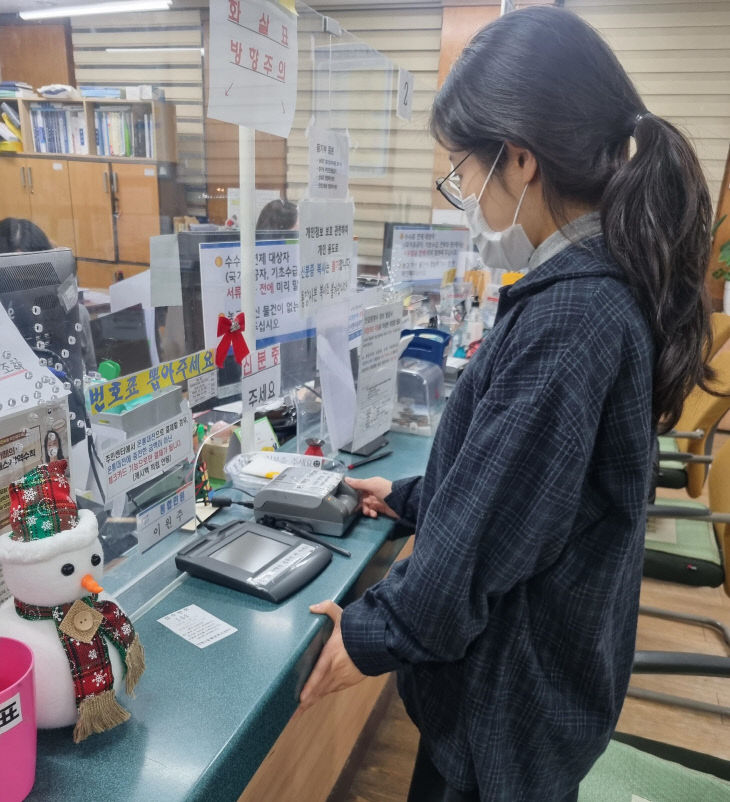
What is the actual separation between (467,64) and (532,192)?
0.18 m

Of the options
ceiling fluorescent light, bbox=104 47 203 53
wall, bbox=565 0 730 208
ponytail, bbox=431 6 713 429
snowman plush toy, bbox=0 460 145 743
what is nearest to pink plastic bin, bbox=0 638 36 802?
snowman plush toy, bbox=0 460 145 743

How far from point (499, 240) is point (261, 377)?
0.61 metres

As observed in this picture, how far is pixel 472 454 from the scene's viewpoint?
27.1 inches

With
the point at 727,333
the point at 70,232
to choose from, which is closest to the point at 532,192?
the point at 70,232

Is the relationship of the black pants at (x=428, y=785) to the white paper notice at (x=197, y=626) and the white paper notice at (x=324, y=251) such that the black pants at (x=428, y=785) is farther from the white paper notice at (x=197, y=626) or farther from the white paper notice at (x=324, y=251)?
the white paper notice at (x=324, y=251)

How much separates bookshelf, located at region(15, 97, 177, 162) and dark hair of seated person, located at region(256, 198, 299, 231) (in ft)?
1.74

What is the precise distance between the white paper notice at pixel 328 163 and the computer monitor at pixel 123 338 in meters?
0.50

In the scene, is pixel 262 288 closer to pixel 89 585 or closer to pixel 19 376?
pixel 19 376

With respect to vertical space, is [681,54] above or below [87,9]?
above

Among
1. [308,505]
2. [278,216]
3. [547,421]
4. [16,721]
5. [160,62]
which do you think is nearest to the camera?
[16,721]

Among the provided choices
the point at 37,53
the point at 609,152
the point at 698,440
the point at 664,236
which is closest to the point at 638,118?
the point at 609,152

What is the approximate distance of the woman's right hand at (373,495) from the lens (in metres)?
1.21

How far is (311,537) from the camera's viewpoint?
1081mm

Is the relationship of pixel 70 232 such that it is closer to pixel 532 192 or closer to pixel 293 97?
pixel 293 97
